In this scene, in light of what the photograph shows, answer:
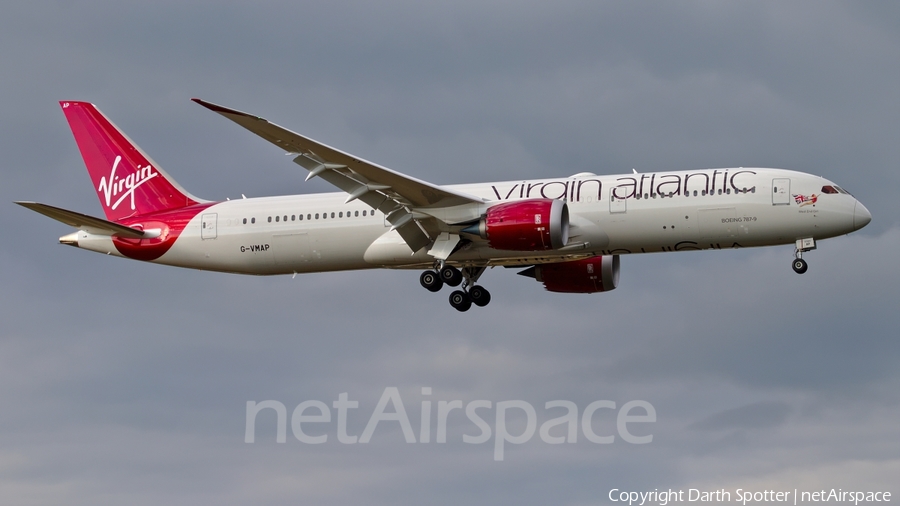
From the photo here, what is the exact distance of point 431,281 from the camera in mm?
48781

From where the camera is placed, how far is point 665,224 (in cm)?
4475

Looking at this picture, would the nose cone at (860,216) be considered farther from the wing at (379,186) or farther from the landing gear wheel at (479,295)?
the landing gear wheel at (479,295)

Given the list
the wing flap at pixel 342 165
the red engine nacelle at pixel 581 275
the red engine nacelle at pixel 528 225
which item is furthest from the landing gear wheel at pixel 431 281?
the red engine nacelle at pixel 581 275

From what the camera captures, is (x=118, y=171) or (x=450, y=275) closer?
(x=450, y=275)

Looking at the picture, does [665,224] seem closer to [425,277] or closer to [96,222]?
[425,277]

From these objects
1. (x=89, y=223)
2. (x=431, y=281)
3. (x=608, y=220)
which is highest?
(x=89, y=223)

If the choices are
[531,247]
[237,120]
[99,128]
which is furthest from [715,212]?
[99,128]

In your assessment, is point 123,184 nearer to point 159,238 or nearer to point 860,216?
point 159,238

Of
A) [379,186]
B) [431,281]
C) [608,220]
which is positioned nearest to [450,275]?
[431,281]

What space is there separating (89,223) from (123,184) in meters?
4.36

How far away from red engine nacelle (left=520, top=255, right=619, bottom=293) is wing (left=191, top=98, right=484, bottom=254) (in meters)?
7.07

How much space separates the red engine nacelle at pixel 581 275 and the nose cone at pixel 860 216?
35.9 ft

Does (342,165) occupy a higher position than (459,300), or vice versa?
(342,165)

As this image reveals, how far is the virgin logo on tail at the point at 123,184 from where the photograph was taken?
178 ft
